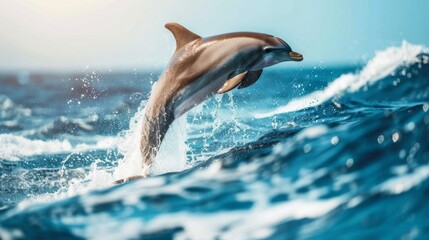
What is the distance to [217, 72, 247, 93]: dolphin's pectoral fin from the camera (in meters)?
7.33

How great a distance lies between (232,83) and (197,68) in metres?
0.63

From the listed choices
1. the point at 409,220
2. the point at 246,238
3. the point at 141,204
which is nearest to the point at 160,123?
the point at 141,204

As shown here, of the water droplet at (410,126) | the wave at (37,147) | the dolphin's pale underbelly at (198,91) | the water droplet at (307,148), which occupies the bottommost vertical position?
the water droplet at (410,126)

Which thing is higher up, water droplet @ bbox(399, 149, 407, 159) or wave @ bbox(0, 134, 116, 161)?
wave @ bbox(0, 134, 116, 161)

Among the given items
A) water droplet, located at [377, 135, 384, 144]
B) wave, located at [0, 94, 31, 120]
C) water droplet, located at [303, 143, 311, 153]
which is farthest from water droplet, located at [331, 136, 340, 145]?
wave, located at [0, 94, 31, 120]

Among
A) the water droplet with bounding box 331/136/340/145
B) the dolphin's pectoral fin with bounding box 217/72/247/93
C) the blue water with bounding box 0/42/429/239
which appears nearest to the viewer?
the blue water with bounding box 0/42/429/239

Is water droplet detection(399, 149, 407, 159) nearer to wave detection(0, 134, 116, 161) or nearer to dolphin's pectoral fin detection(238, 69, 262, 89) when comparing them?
dolphin's pectoral fin detection(238, 69, 262, 89)

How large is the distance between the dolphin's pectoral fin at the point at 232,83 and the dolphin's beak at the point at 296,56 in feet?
2.13

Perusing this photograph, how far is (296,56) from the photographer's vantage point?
7234 millimetres

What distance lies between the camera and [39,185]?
8711 millimetres

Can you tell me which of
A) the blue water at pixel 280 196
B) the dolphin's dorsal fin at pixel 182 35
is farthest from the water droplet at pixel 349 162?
the dolphin's dorsal fin at pixel 182 35

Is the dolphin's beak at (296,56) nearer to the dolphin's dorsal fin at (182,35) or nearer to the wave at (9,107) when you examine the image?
the dolphin's dorsal fin at (182,35)

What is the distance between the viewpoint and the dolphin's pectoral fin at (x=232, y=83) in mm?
7332

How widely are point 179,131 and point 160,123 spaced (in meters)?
0.47
